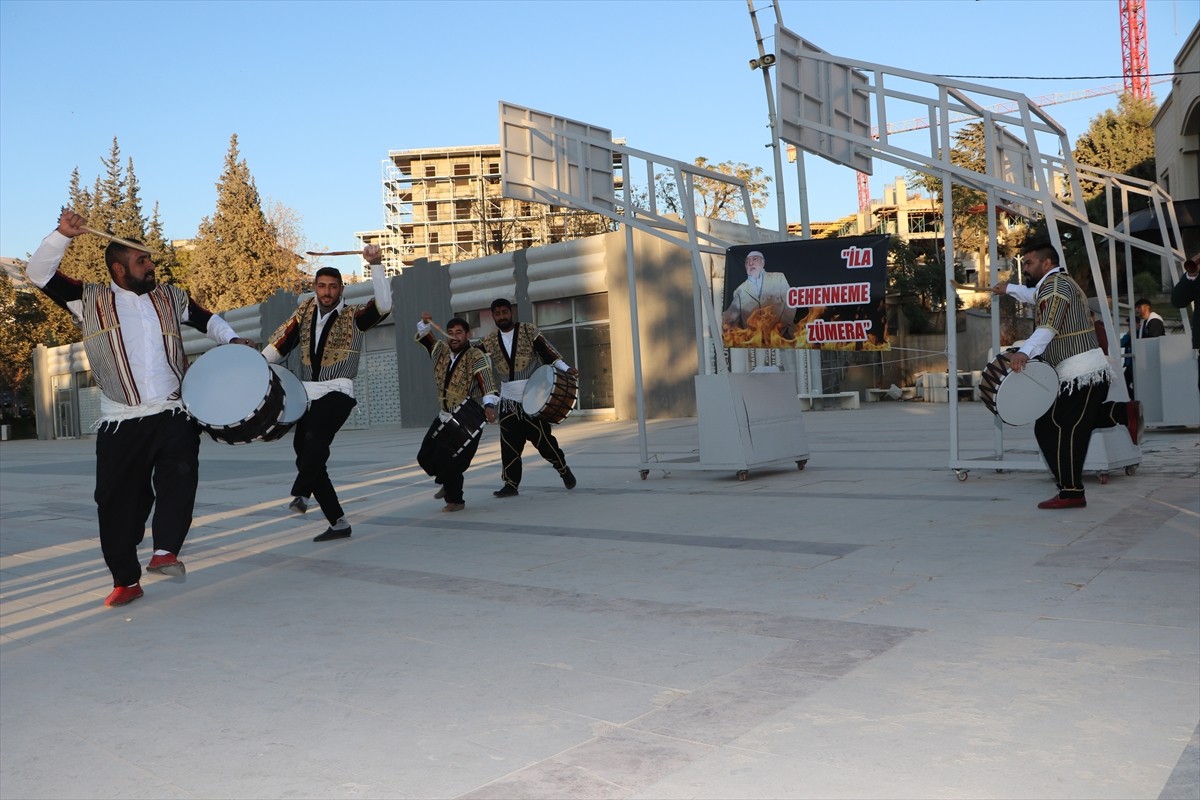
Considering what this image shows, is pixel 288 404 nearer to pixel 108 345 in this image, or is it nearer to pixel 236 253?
pixel 108 345

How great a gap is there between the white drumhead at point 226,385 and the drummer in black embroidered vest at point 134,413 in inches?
4.7

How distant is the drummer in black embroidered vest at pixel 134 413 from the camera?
A: 19.3 ft

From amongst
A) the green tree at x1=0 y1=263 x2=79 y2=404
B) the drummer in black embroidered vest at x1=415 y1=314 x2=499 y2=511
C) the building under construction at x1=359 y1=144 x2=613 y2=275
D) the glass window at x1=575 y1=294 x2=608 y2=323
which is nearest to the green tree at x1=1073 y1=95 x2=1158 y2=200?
the glass window at x1=575 y1=294 x2=608 y2=323

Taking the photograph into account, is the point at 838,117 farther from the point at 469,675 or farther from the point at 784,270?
the point at 469,675

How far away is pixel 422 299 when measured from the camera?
30.2 meters

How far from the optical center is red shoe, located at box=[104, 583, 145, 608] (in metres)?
6.10

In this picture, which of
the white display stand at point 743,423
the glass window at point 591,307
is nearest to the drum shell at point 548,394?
the white display stand at point 743,423

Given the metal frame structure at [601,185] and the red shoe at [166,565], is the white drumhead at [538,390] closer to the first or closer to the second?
the metal frame structure at [601,185]

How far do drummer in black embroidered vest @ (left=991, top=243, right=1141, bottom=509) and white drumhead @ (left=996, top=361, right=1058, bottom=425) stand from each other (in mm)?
100

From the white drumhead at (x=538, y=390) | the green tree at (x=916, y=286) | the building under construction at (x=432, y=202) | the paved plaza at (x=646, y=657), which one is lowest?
the paved plaza at (x=646, y=657)

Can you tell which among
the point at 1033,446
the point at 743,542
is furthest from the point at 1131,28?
the point at 743,542

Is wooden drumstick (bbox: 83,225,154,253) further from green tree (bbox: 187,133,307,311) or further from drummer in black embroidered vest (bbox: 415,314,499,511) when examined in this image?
green tree (bbox: 187,133,307,311)

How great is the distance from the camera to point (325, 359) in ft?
26.4

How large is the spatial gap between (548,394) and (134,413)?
4317 millimetres
